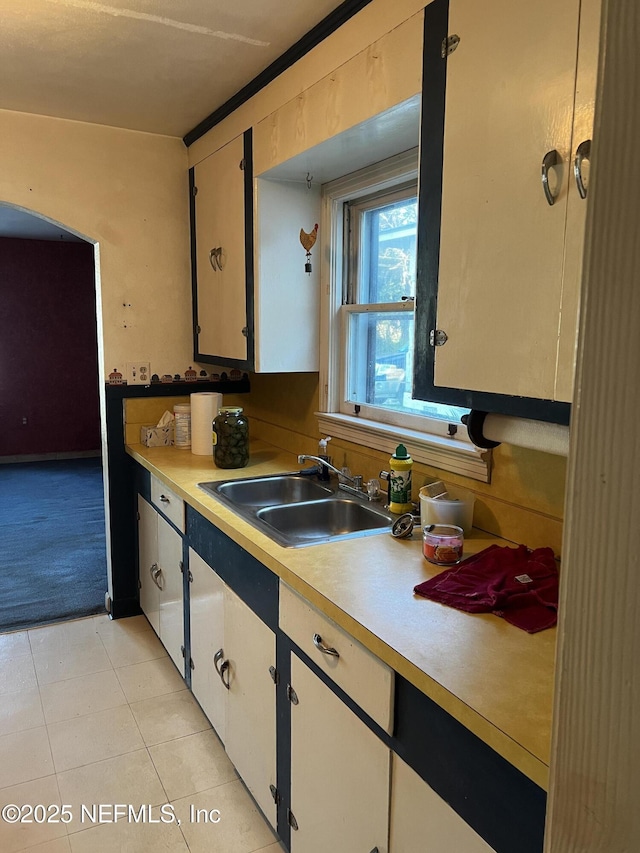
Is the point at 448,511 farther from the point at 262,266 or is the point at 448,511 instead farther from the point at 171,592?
the point at 171,592

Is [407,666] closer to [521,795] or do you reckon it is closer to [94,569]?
[521,795]

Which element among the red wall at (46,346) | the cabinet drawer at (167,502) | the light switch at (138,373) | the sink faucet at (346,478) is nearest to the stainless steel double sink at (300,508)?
the sink faucet at (346,478)

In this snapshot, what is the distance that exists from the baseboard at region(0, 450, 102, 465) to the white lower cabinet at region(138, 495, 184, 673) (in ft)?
14.5

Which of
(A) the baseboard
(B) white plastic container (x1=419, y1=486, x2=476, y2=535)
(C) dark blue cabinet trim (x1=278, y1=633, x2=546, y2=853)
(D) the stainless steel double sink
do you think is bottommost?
(A) the baseboard

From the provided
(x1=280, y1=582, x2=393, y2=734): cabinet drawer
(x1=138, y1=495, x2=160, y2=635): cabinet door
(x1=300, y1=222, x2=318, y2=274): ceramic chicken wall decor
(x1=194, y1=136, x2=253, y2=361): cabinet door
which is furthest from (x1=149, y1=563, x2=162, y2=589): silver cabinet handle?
(x1=300, y1=222, x2=318, y2=274): ceramic chicken wall decor

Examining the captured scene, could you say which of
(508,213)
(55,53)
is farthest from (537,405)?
(55,53)

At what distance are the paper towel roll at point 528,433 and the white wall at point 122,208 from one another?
2109 millimetres

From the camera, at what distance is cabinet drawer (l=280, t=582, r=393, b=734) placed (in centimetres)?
123

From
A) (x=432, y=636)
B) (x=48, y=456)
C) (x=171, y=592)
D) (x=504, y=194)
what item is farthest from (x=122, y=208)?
(x=48, y=456)

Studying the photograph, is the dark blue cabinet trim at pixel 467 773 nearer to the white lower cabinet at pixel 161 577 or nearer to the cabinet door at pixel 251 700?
the cabinet door at pixel 251 700

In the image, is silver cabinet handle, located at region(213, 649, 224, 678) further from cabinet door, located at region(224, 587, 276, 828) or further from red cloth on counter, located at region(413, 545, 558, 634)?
red cloth on counter, located at region(413, 545, 558, 634)

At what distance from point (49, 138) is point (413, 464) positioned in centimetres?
218

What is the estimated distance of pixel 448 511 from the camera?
1773mm

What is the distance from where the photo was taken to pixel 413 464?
6.83 ft
